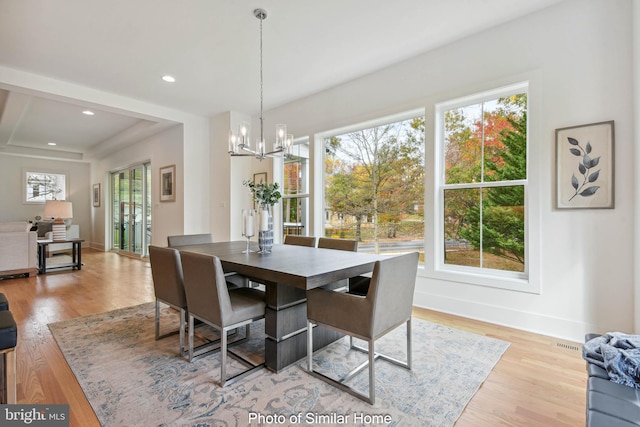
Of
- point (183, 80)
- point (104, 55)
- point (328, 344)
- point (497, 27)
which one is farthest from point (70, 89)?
point (497, 27)

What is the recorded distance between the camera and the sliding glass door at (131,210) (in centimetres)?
692

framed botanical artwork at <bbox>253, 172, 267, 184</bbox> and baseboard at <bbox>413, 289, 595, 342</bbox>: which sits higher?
framed botanical artwork at <bbox>253, 172, 267, 184</bbox>

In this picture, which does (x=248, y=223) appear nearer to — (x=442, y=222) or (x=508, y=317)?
(x=442, y=222)

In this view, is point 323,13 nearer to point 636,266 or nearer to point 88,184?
point 636,266

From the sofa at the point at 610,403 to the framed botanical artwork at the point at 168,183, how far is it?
5.95 m

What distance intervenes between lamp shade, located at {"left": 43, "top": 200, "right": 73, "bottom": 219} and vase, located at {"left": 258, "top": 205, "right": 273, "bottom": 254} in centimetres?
538

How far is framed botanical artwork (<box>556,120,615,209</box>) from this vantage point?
2.36 metres

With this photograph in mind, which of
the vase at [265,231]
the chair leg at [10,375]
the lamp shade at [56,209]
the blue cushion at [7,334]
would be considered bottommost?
the chair leg at [10,375]

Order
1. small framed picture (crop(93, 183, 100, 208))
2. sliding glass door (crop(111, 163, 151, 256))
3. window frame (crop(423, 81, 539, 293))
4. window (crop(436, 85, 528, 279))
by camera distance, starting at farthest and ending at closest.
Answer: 1. small framed picture (crop(93, 183, 100, 208))
2. sliding glass door (crop(111, 163, 151, 256))
3. window (crop(436, 85, 528, 279))
4. window frame (crop(423, 81, 539, 293))

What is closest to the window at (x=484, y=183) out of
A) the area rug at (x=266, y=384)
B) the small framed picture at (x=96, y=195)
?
the area rug at (x=266, y=384)

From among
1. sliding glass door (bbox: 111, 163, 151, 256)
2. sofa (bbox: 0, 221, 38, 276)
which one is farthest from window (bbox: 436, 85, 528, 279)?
sliding glass door (bbox: 111, 163, 151, 256)

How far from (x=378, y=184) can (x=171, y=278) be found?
2.69 meters

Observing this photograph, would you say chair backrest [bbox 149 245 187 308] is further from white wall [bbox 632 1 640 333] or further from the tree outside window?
white wall [bbox 632 1 640 333]

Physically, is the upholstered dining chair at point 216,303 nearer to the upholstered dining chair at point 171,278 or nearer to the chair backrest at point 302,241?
the upholstered dining chair at point 171,278
